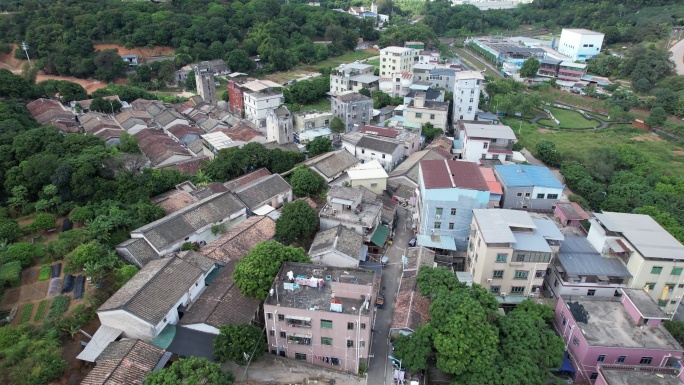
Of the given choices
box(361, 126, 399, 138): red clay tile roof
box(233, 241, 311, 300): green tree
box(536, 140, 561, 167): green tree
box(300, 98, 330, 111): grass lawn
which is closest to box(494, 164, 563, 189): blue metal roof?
box(536, 140, 561, 167): green tree

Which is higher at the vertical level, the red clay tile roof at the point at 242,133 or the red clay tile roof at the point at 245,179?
the red clay tile roof at the point at 242,133

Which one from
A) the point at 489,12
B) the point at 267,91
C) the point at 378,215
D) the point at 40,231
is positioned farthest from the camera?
the point at 489,12

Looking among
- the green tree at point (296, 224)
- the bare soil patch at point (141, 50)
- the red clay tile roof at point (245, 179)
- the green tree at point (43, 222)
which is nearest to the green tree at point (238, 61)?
the bare soil patch at point (141, 50)

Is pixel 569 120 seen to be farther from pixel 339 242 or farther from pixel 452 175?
pixel 339 242

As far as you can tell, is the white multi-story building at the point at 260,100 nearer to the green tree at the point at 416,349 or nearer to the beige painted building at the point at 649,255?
the green tree at the point at 416,349

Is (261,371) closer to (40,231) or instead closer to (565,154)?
(40,231)

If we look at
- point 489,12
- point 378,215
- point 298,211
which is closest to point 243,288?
point 298,211
